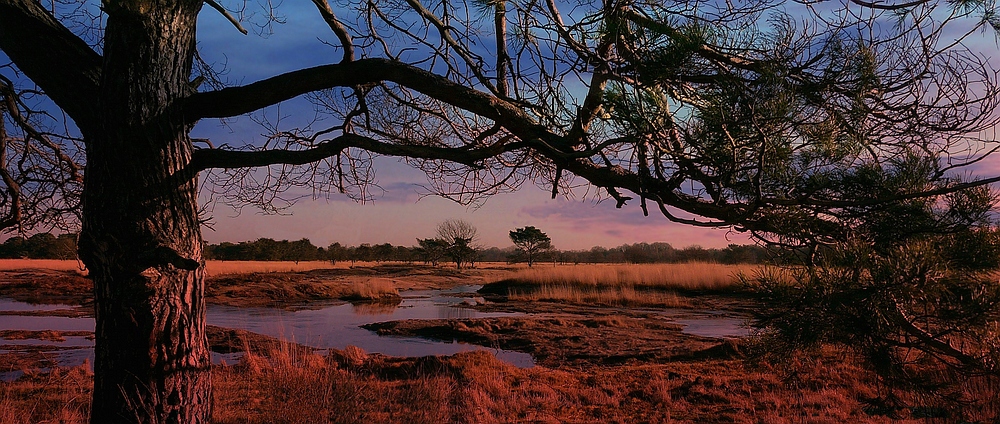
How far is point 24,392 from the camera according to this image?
5.83 metres

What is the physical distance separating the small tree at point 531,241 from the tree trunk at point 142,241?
166 ft

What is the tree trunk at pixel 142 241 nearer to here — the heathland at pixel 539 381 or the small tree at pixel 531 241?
the heathland at pixel 539 381

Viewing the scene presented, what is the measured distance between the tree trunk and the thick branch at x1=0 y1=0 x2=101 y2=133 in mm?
247

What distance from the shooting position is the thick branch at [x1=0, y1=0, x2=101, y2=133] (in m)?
3.72

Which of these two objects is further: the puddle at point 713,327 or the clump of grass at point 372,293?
the clump of grass at point 372,293

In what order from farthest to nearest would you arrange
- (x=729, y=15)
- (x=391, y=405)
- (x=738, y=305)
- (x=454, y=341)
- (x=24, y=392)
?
(x=738, y=305)
(x=454, y=341)
(x=24, y=392)
(x=391, y=405)
(x=729, y=15)

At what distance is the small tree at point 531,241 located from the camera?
179 ft

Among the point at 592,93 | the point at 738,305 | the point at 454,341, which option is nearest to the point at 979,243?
the point at 592,93

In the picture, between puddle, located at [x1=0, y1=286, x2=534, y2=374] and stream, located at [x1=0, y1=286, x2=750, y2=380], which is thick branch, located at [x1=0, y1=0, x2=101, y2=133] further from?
puddle, located at [x1=0, y1=286, x2=534, y2=374]

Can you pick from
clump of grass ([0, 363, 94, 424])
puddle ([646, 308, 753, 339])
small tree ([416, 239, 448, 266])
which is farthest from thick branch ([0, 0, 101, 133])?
small tree ([416, 239, 448, 266])

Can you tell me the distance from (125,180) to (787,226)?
361 centimetres

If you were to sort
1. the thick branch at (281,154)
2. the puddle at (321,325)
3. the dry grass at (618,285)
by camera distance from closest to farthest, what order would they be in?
1. the thick branch at (281,154)
2. the puddle at (321,325)
3. the dry grass at (618,285)

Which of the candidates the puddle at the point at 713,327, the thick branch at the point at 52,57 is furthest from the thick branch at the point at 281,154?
the puddle at the point at 713,327

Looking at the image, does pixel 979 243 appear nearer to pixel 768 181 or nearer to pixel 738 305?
pixel 768 181
